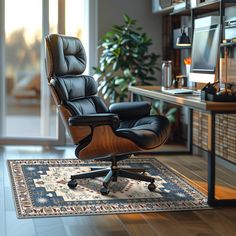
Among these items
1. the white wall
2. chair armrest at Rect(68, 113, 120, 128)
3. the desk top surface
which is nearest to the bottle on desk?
the desk top surface

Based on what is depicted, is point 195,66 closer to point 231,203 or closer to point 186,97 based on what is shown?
point 186,97

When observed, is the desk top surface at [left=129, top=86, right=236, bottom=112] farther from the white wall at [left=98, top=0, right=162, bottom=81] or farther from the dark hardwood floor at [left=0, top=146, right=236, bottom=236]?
the white wall at [left=98, top=0, right=162, bottom=81]

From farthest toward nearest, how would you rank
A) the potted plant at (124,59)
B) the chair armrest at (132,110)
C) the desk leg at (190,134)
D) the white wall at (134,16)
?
the white wall at (134,16) → the potted plant at (124,59) → the desk leg at (190,134) → the chair armrest at (132,110)

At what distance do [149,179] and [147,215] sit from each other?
0.62 meters

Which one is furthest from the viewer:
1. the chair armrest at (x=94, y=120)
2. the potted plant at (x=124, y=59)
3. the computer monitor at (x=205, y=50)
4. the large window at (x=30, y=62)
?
the large window at (x=30, y=62)

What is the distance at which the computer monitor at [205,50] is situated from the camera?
165 inches

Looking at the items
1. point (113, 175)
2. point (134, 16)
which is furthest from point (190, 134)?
point (113, 175)

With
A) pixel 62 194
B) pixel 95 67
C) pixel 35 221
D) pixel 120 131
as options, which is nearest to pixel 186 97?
pixel 120 131

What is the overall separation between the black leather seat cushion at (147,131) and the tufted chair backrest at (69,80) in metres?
0.27

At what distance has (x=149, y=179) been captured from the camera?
4016mm

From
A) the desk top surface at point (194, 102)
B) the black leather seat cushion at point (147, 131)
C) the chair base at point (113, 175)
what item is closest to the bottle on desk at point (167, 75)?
the desk top surface at point (194, 102)

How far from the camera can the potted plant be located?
581 cm

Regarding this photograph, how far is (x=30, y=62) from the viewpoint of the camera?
610cm

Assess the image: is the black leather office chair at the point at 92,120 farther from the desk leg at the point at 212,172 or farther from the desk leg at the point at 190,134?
the desk leg at the point at 190,134
